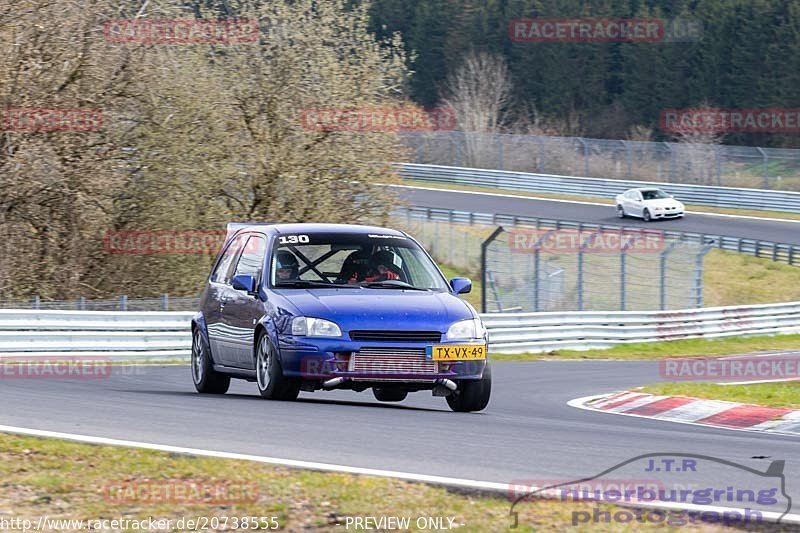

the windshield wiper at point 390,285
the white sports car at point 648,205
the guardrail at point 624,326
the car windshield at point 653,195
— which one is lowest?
the guardrail at point 624,326

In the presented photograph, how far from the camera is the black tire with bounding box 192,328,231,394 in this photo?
40.7ft

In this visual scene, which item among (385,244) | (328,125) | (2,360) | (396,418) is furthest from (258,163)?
(396,418)

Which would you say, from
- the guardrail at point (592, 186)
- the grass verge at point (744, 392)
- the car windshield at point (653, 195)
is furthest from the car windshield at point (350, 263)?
the car windshield at point (653, 195)

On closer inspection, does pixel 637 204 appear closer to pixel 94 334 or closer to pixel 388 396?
pixel 94 334

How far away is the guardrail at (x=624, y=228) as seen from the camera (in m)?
42.7

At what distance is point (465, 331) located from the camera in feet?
34.5

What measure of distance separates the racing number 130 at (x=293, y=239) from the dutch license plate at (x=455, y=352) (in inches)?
71.1

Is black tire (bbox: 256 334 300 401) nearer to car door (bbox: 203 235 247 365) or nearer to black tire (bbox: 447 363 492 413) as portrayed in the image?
car door (bbox: 203 235 247 365)

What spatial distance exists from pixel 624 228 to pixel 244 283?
36.4m

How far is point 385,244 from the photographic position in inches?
454

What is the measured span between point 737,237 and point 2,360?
111 ft

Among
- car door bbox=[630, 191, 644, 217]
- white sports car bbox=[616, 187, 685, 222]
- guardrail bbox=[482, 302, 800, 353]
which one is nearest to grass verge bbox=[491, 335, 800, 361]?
guardrail bbox=[482, 302, 800, 353]

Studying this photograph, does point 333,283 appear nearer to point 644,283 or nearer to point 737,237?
point 644,283

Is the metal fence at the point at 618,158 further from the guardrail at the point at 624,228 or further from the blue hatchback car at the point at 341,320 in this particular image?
the blue hatchback car at the point at 341,320
